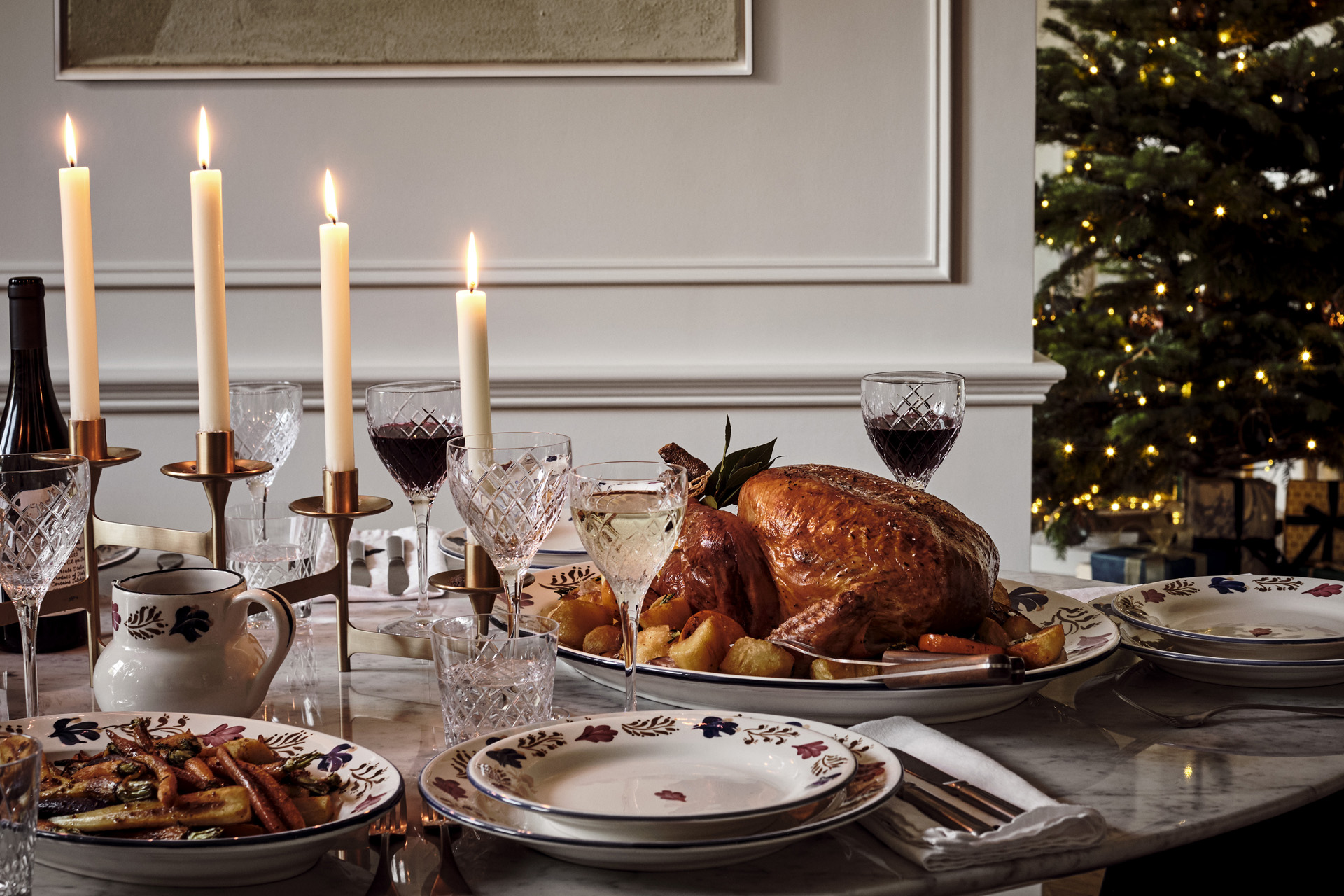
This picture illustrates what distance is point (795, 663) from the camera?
103cm

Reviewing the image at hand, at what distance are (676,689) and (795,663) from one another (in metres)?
0.10

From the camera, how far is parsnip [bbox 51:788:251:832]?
0.71 metres

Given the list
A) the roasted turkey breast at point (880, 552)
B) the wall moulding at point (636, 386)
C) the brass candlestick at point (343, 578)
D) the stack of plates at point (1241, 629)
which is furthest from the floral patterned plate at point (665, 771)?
the wall moulding at point (636, 386)

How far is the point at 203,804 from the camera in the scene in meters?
0.73

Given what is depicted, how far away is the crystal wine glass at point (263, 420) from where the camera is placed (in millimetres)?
1403

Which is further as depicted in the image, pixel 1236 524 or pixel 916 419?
pixel 1236 524

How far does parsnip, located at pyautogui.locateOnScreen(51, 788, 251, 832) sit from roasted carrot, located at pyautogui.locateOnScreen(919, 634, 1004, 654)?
56 cm

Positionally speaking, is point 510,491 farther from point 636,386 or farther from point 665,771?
point 636,386

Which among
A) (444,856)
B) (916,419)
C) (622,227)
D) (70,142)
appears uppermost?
(622,227)

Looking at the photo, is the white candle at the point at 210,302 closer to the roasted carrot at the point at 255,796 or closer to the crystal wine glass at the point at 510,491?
the crystal wine glass at the point at 510,491

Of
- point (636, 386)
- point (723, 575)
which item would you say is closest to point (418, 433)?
point (723, 575)

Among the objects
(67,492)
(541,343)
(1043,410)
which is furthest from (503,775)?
(1043,410)

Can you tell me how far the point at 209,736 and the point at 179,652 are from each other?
0.34 feet

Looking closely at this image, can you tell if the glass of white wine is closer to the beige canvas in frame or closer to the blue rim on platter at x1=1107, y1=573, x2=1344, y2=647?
the blue rim on platter at x1=1107, y1=573, x2=1344, y2=647
